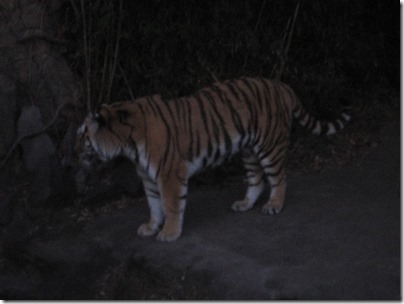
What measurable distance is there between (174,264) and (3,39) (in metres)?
2.71

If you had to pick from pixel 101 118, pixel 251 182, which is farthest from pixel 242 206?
pixel 101 118

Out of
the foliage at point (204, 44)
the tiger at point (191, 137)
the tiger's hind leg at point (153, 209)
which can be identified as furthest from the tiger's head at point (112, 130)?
the foliage at point (204, 44)

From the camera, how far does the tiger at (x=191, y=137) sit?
5.36 m

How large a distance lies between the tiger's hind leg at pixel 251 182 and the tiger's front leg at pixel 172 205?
712 millimetres

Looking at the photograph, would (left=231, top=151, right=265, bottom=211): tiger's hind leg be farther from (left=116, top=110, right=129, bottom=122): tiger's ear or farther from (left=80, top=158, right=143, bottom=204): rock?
(left=116, top=110, right=129, bottom=122): tiger's ear

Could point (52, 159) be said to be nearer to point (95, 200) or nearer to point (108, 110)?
point (95, 200)

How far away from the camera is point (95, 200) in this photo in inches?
255

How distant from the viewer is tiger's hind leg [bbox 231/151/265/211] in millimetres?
6023

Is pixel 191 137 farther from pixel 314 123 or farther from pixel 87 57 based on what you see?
pixel 87 57

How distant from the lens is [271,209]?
5.87 m

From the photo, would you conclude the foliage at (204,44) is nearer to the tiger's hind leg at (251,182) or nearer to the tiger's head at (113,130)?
the tiger's hind leg at (251,182)

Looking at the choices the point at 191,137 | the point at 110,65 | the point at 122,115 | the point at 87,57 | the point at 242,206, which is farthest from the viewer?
the point at 110,65

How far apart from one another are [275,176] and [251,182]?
11.2 inches

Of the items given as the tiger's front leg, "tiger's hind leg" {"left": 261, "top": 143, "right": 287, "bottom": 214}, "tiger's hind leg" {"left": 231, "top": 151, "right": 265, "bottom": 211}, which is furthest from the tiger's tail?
the tiger's front leg
